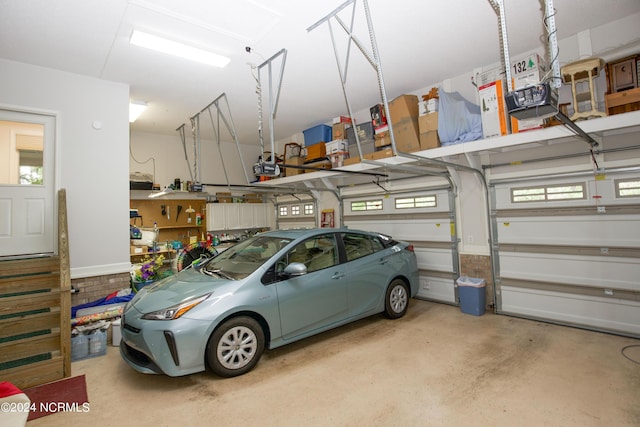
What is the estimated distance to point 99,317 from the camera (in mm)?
3809

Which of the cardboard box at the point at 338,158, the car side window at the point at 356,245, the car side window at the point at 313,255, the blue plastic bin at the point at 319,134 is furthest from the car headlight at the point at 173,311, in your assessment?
the blue plastic bin at the point at 319,134

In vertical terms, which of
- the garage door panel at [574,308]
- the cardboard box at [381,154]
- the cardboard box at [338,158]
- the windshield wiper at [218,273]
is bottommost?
the garage door panel at [574,308]

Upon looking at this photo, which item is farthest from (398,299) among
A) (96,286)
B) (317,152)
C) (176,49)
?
(176,49)

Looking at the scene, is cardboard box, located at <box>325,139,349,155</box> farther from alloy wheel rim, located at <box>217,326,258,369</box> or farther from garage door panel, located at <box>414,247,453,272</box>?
alloy wheel rim, located at <box>217,326,258,369</box>

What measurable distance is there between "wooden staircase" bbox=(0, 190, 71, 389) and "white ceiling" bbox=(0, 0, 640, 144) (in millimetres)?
2055

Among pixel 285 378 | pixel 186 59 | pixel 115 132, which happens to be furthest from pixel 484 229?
pixel 115 132

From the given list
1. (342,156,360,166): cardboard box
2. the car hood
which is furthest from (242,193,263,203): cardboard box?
the car hood

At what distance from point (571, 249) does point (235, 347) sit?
4.13m

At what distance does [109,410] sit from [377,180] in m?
4.82

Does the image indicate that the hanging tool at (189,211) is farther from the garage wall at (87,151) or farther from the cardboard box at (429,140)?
the cardboard box at (429,140)

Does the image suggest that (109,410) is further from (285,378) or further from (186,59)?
(186,59)

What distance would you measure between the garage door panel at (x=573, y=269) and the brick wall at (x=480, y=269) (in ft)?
0.63

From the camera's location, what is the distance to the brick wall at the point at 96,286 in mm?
4162

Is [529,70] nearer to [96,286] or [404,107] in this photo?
[404,107]
